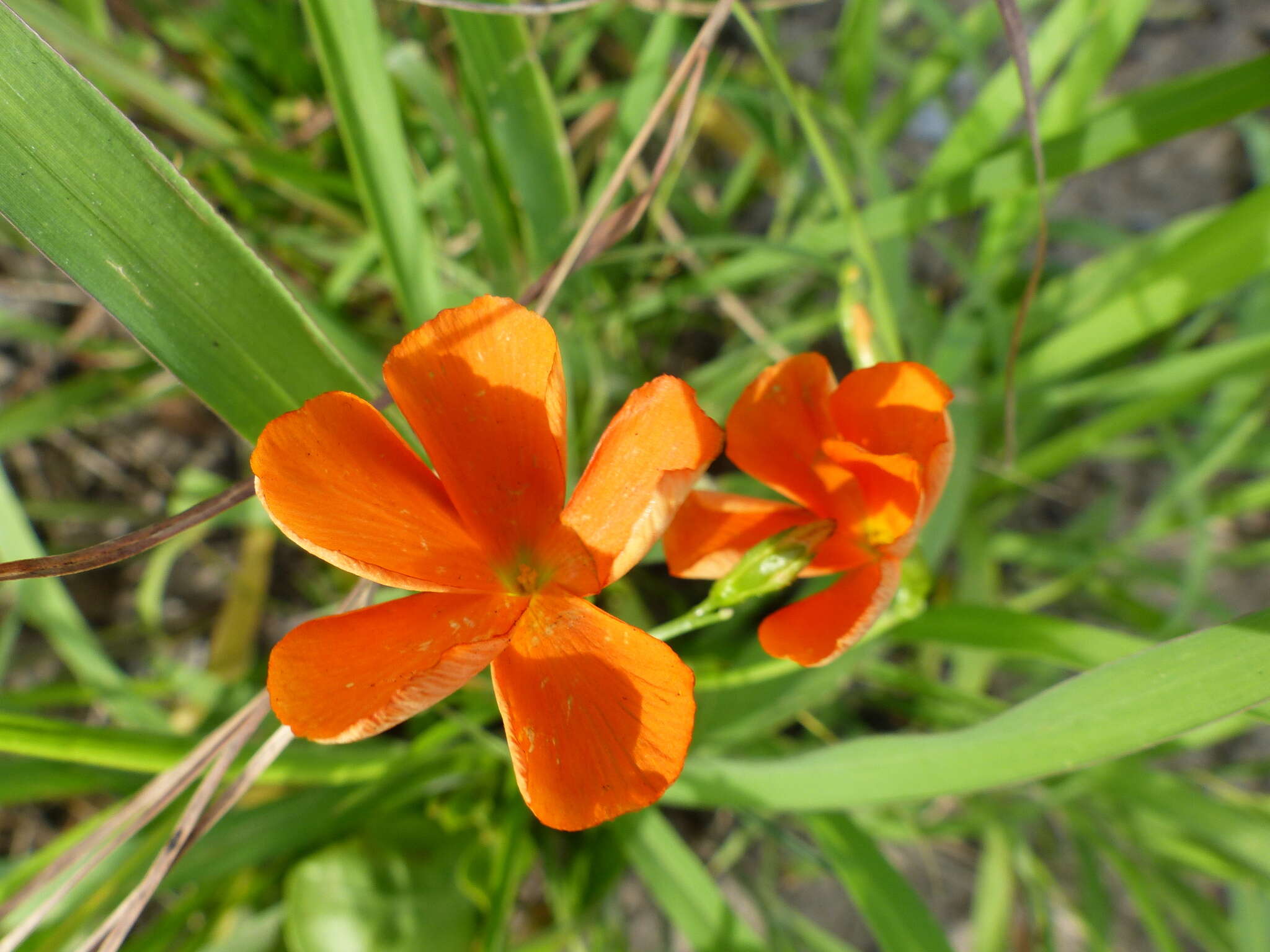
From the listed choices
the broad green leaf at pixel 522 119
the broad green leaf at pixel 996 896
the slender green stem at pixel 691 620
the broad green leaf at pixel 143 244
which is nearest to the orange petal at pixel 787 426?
the slender green stem at pixel 691 620

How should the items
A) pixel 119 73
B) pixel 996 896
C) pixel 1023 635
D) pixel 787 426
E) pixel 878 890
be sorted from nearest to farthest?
pixel 787 426
pixel 1023 635
pixel 878 890
pixel 119 73
pixel 996 896

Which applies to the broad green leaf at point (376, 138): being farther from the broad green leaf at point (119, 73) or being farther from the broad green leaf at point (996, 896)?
the broad green leaf at point (996, 896)

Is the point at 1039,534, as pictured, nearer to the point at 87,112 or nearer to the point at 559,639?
the point at 559,639

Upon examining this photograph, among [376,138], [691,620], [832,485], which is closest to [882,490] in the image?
[832,485]

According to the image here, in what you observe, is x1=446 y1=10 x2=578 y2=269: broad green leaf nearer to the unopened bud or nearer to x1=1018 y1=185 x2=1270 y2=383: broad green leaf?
the unopened bud

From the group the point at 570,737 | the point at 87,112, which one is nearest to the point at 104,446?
the point at 87,112

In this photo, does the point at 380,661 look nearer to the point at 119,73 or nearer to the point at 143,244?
the point at 143,244
